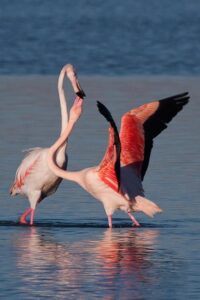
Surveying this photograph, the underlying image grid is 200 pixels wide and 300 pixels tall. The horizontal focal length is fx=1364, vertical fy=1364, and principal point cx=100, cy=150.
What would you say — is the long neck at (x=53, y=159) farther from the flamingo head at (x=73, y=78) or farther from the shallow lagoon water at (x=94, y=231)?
the flamingo head at (x=73, y=78)

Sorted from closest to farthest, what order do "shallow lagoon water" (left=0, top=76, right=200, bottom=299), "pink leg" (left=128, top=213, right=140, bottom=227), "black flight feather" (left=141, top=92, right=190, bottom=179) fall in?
"shallow lagoon water" (left=0, top=76, right=200, bottom=299) → "pink leg" (left=128, top=213, right=140, bottom=227) → "black flight feather" (left=141, top=92, right=190, bottom=179)

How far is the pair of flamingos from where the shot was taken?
12.8 m

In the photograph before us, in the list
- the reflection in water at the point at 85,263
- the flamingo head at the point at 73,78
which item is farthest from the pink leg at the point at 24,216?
the flamingo head at the point at 73,78

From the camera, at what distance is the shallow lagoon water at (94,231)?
10.3m

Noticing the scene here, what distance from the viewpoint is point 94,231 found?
12.6 metres

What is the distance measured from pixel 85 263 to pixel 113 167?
6.03ft

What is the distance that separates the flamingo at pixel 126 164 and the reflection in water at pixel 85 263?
0.98ft

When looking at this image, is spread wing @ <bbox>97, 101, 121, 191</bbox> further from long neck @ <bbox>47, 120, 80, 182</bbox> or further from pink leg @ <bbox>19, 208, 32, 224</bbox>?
pink leg @ <bbox>19, 208, 32, 224</bbox>

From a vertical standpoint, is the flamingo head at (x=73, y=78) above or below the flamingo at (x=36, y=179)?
above

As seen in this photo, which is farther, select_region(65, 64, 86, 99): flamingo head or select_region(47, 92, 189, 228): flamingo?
select_region(65, 64, 86, 99): flamingo head
